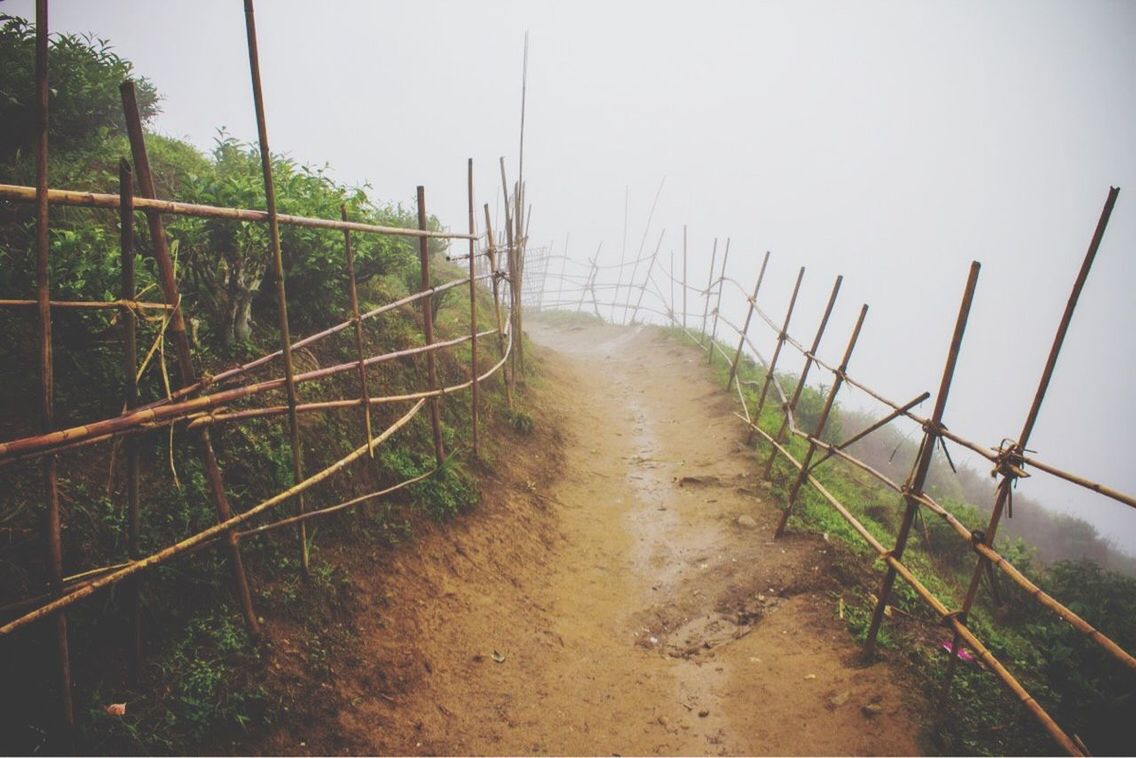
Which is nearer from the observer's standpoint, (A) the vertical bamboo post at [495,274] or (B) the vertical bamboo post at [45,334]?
(B) the vertical bamboo post at [45,334]

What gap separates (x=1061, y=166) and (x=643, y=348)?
173 m

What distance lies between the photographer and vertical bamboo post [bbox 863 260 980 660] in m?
2.78

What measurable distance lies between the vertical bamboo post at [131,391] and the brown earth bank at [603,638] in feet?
2.35

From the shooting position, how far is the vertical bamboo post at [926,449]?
109 inches

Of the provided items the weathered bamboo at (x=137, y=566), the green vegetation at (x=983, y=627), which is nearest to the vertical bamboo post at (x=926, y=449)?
the green vegetation at (x=983, y=627)

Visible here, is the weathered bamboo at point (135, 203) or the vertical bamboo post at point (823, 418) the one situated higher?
the weathered bamboo at point (135, 203)

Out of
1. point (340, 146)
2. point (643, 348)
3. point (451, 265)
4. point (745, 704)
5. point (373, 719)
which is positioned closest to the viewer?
point (373, 719)

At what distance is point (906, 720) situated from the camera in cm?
270

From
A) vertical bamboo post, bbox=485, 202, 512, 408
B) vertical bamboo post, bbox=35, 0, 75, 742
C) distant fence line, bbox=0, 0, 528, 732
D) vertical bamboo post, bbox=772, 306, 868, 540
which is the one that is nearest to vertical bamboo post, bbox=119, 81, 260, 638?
distant fence line, bbox=0, 0, 528, 732

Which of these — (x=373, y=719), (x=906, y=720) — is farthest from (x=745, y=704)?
(x=373, y=719)

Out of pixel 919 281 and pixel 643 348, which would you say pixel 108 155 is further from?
pixel 919 281

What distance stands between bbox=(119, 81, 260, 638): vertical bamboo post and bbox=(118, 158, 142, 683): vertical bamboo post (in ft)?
0.29

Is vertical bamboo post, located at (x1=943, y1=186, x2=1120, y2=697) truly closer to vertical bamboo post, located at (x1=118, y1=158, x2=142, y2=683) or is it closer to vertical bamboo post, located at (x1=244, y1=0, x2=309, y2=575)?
vertical bamboo post, located at (x1=244, y1=0, x2=309, y2=575)

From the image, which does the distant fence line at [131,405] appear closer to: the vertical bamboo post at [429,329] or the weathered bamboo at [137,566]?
the weathered bamboo at [137,566]
